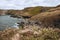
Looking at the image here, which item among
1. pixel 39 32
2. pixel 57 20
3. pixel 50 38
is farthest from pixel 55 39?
pixel 57 20

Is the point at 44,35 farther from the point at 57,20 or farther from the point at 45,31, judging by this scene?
the point at 57,20

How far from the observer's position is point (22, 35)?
1229 cm

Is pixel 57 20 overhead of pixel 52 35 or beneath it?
beneath

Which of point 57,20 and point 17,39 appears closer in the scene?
point 17,39

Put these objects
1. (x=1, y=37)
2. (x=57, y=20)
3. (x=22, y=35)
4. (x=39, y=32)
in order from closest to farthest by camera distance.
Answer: (x=1, y=37) → (x=22, y=35) → (x=39, y=32) → (x=57, y=20)

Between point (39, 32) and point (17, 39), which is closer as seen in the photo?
point (17, 39)

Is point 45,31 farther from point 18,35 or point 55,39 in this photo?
point 18,35

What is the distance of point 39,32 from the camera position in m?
13.2

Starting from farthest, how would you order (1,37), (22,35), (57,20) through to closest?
1. (57,20)
2. (22,35)
3. (1,37)

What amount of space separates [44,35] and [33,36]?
70 cm

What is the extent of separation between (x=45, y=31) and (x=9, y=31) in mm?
2876

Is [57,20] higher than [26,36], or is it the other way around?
[26,36]

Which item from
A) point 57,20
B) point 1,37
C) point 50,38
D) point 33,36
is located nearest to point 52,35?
point 50,38

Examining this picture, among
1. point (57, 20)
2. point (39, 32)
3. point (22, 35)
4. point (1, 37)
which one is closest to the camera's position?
point (1, 37)
